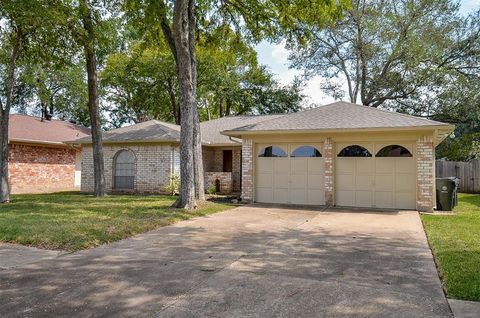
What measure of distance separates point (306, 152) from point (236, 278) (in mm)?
8811

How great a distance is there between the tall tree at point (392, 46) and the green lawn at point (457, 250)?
1667cm

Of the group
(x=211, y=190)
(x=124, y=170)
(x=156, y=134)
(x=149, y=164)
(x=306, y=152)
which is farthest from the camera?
(x=124, y=170)

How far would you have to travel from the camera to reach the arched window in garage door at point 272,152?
13488 millimetres

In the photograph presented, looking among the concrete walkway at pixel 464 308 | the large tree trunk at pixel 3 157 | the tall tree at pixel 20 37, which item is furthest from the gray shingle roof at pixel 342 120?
the large tree trunk at pixel 3 157

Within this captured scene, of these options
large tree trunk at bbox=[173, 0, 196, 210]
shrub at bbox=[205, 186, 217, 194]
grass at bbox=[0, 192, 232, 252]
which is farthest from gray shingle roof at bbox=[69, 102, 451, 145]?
grass at bbox=[0, 192, 232, 252]

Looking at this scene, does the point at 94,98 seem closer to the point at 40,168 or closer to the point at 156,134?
the point at 156,134

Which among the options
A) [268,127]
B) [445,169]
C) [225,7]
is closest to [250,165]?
[268,127]

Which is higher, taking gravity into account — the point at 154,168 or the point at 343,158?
the point at 343,158

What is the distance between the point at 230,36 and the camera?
51.4 ft

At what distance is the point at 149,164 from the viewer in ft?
→ 56.4

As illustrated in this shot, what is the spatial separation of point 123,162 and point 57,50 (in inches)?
220

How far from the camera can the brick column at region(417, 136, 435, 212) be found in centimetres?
1134

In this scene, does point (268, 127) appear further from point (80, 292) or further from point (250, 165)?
point (80, 292)

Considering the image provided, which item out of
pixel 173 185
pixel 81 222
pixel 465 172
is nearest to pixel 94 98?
pixel 173 185
